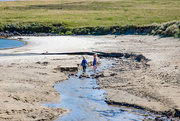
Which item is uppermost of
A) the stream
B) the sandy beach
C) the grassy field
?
the grassy field

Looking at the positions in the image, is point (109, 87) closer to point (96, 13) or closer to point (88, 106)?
point (88, 106)

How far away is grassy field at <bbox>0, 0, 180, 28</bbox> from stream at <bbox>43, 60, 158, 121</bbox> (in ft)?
130

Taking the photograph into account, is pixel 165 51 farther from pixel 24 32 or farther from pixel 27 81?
pixel 24 32

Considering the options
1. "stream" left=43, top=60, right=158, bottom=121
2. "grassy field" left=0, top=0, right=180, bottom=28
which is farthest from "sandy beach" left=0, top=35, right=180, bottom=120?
"grassy field" left=0, top=0, right=180, bottom=28

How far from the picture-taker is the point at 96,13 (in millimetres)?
77938

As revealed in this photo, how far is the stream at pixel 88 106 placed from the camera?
12.1m

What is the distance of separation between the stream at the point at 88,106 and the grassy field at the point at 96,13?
130 ft

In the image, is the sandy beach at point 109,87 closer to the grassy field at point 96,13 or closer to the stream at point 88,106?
the stream at point 88,106

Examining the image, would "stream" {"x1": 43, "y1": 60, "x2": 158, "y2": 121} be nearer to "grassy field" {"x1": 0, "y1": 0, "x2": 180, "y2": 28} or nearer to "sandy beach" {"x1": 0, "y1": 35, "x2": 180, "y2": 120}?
"sandy beach" {"x1": 0, "y1": 35, "x2": 180, "y2": 120}

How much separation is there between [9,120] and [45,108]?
190cm

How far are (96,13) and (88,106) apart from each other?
→ 2603 inches

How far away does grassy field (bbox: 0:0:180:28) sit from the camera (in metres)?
62.3

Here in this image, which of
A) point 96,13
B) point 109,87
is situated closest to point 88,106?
point 109,87

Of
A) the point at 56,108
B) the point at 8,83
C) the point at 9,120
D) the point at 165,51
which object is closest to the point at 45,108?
the point at 56,108
